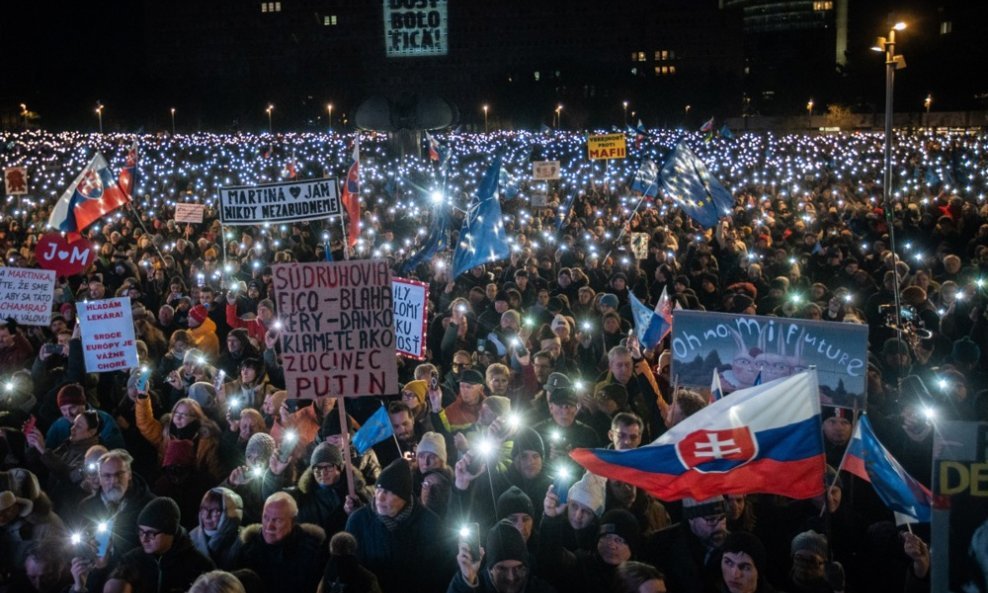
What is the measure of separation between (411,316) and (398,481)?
3.00 metres

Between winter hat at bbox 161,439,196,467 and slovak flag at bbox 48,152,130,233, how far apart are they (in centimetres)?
672

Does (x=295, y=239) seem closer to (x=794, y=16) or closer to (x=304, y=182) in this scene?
(x=304, y=182)

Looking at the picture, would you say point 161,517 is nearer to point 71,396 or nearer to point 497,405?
point 71,396

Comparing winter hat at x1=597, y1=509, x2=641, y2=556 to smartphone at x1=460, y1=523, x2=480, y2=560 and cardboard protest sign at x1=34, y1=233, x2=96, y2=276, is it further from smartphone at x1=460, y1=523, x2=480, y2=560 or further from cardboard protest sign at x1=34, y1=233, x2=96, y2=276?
cardboard protest sign at x1=34, y1=233, x2=96, y2=276

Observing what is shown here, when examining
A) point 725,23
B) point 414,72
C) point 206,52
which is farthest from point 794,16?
point 206,52

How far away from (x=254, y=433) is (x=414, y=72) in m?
94.2

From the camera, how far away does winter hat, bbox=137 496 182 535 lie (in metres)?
4.49

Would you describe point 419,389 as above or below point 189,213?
below

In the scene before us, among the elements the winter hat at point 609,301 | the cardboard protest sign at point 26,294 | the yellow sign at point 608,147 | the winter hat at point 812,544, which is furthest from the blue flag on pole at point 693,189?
the winter hat at point 812,544

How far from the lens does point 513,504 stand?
484 cm

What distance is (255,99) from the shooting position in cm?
8081

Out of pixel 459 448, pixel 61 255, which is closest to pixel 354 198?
pixel 61 255

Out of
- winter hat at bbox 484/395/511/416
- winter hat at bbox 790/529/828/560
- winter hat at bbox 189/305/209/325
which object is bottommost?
winter hat at bbox 790/529/828/560

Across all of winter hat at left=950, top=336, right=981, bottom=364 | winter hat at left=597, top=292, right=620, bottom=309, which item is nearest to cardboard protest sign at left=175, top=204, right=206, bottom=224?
winter hat at left=597, top=292, right=620, bottom=309
